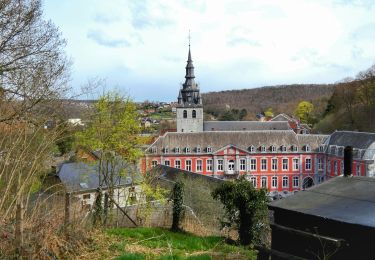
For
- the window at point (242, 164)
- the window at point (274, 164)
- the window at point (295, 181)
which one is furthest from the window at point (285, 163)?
the window at point (242, 164)

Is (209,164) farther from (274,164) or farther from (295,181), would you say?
(295,181)

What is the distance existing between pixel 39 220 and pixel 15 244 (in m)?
0.61

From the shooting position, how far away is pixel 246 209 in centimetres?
1335

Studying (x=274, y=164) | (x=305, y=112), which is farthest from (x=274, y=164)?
(x=305, y=112)

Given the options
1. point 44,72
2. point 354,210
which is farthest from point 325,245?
point 44,72

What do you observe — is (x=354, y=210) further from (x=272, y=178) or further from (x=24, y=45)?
(x=272, y=178)

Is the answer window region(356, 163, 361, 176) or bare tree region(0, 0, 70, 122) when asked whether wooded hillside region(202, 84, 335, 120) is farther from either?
bare tree region(0, 0, 70, 122)

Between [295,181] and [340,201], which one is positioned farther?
[295,181]

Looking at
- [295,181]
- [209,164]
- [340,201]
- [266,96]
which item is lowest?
[295,181]

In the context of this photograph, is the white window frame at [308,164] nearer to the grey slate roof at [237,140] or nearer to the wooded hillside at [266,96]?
the grey slate roof at [237,140]

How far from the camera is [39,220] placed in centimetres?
639

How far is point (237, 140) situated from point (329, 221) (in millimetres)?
44129

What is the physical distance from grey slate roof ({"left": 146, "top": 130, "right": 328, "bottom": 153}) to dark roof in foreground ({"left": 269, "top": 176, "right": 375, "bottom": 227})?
41392 mm

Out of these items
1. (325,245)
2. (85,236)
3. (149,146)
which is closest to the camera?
(325,245)
